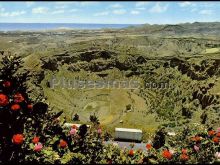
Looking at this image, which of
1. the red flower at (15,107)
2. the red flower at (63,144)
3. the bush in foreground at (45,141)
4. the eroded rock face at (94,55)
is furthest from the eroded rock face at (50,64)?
the red flower at (15,107)

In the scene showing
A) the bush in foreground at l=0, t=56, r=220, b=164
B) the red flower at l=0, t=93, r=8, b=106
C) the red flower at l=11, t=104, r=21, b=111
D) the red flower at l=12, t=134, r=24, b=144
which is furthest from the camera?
the bush in foreground at l=0, t=56, r=220, b=164

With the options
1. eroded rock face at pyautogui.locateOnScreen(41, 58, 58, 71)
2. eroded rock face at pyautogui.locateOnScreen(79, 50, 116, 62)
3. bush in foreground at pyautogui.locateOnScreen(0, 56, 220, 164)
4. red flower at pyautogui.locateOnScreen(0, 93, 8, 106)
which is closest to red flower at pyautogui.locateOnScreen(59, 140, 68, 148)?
bush in foreground at pyautogui.locateOnScreen(0, 56, 220, 164)

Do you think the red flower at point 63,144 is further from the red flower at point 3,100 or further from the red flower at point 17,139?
the red flower at point 3,100

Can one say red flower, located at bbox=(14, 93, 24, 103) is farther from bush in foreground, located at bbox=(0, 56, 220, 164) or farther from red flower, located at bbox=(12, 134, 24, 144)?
red flower, located at bbox=(12, 134, 24, 144)

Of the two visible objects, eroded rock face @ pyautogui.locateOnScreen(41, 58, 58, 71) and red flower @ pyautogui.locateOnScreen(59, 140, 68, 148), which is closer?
red flower @ pyautogui.locateOnScreen(59, 140, 68, 148)

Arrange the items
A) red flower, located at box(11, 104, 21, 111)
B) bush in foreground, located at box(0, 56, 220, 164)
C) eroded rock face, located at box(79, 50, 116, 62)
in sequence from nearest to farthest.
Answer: red flower, located at box(11, 104, 21, 111) < bush in foreground, located at box(0, 56, 220, 164) < eroded rock face, located at box(79, 50, 116, 62)

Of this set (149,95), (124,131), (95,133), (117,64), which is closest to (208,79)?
(149,95)

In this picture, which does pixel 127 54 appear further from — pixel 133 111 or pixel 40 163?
pixel 40 163

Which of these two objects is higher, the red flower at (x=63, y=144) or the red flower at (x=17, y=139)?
the red flower at (x=17, y=139)

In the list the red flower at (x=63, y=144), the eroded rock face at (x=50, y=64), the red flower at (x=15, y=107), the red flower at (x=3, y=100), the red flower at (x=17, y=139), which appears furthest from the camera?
the eroded rock face at (x=50, y=64)

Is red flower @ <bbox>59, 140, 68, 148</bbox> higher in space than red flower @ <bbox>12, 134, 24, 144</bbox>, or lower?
lower

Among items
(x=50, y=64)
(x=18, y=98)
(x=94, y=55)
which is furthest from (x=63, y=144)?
(x=94, y=55)

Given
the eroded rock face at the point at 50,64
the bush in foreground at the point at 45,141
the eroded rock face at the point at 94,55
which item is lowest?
the eroded rock face at the point at 50,64
